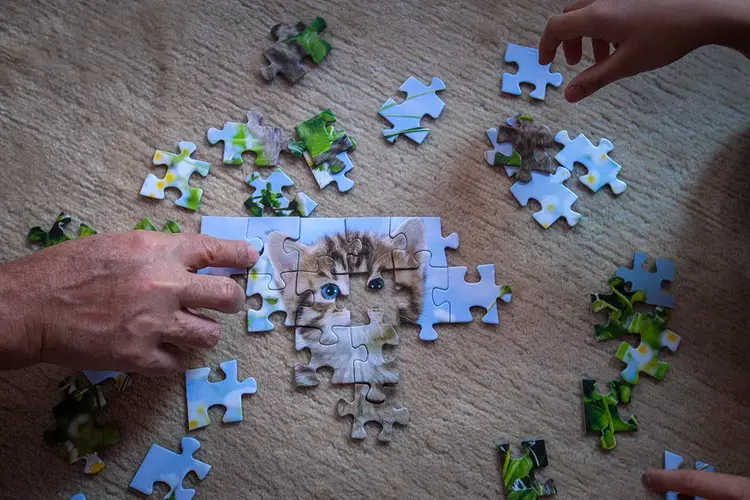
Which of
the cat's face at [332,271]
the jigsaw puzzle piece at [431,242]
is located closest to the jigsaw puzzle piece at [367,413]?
the cat's face at [332,271]

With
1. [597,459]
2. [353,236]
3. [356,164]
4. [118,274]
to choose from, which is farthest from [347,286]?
[597,459]

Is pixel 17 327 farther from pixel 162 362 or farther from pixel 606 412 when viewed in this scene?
pixel 606 412

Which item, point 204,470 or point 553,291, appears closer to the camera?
point 204,470

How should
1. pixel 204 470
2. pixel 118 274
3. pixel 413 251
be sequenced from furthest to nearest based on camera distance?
pixel 413 251 < pixel 204 470 < pixel 118 274

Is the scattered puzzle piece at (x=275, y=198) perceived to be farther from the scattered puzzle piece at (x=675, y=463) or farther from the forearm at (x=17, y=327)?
the scattered puzzle piece at (x=675, y=463)

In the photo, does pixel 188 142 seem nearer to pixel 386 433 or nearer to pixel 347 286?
pixel 347 286

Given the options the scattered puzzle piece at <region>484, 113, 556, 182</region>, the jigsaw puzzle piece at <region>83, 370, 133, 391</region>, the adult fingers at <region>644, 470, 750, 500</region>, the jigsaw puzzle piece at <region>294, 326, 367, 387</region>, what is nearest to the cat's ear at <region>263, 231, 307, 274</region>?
the jigsaw puzzle piece at <region>294, 326, 367, 387</region>

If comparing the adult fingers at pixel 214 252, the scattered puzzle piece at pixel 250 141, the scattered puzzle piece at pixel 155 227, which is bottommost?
the scattered puzzle piece at pixel 155 227

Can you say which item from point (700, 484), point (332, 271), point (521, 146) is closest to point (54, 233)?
point (332, 271)
